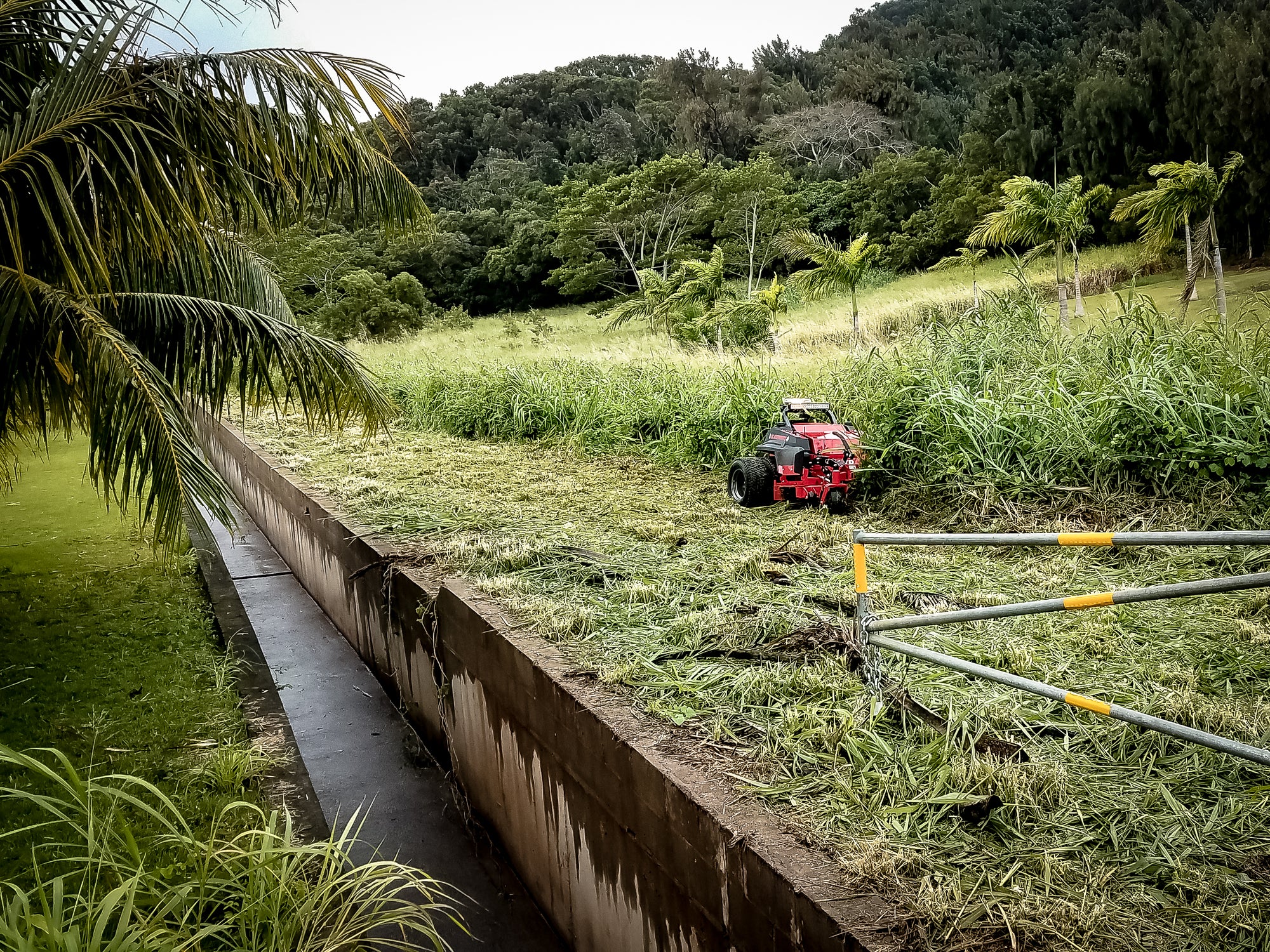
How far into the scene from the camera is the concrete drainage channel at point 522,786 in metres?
2.28

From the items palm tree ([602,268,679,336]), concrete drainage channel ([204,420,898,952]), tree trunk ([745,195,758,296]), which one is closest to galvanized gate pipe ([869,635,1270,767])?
concrete drainage channel ([204,420,898,952])

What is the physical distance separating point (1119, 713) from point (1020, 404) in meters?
4.17

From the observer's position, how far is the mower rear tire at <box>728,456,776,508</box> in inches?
240

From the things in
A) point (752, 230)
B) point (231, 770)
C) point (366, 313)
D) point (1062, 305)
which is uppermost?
point (752, 230)

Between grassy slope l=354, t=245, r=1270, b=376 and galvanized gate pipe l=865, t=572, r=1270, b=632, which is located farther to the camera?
grassy slope l=354, t=245, r=1270, b=376

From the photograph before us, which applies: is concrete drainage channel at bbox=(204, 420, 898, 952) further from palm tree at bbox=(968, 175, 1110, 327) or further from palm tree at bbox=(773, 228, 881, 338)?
palm tree at bbox=(968, 175, 1110, 327)

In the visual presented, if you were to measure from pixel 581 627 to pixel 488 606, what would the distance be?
64 centimetres

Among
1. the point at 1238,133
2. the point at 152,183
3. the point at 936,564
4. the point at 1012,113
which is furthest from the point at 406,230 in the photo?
the point at 1012,113

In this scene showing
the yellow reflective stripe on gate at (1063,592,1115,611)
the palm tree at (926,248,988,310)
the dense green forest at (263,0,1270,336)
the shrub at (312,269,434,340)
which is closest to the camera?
the yellow reflective stripe on gate at (1063,592,1115,611)

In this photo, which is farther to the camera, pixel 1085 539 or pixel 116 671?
pixel 116 671

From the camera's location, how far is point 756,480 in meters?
6.11

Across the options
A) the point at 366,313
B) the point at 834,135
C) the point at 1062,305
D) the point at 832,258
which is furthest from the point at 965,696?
the point at 834,135

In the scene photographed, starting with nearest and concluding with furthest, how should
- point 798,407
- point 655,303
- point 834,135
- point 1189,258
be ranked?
point 798,407
point 1189,258
point 655,303
point 834,135

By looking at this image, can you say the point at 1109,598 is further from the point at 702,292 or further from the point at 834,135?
the point at 834,135
